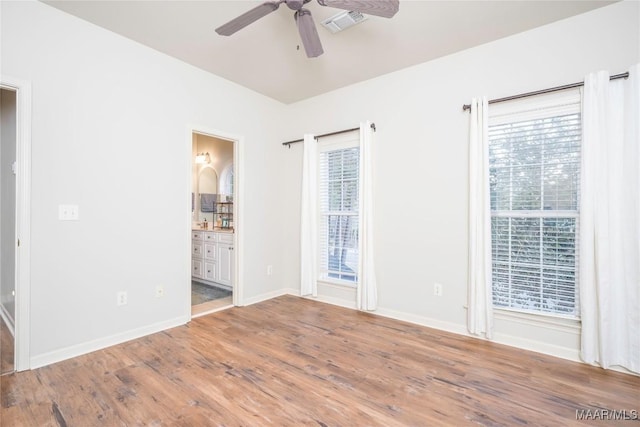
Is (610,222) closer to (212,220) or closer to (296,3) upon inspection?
(296,3)

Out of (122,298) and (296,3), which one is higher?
(296,3)

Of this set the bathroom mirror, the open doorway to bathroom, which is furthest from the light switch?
the bathroom mirror

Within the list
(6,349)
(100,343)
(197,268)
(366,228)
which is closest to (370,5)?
(366,228)

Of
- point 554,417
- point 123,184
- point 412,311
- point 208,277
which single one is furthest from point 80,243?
point 554,417

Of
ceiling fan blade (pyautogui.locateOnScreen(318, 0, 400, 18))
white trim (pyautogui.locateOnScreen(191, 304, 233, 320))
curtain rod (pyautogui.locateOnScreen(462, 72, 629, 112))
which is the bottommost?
white trim (pyautogui.locateOnScreen(191, 304, 233, 320))

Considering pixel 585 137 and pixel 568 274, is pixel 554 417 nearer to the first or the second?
pixel 568 274

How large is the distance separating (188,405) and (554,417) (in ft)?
7.03

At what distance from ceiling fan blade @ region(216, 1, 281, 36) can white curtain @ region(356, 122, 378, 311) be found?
1.78 meters

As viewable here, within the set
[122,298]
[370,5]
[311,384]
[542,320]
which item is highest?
[370,5]

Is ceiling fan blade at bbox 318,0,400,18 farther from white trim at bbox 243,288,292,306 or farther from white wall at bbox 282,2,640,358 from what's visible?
white trim at bbox 243,288,292,306

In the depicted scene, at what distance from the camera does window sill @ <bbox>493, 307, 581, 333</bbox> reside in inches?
96.1

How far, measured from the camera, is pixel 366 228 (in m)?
3.48

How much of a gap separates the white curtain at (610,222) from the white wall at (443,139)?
0.20 metres

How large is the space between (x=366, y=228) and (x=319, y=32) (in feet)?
6.60
